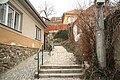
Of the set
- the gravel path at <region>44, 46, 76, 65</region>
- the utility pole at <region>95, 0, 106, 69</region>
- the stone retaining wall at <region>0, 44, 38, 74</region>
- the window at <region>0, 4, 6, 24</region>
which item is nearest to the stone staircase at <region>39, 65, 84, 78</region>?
the gravel path at <region>44, 46, 76, 65</region>

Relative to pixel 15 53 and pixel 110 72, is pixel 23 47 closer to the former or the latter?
pixel 15 53

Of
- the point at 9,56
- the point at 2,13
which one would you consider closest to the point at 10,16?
the point at 2,13

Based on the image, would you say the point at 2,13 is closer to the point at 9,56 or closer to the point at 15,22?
the point at 15,22

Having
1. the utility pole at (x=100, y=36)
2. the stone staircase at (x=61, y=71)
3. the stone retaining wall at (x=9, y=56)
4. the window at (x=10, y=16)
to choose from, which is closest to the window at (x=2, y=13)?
the window at (x=10, y=16)

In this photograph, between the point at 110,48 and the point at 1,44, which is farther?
the point at 1,44

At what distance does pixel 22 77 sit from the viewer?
7.18m

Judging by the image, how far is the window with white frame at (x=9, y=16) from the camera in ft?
27.8

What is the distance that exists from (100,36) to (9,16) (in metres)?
5.54

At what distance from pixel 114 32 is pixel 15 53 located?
233 inches

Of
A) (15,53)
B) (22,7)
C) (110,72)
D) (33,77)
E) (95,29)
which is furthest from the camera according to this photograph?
(22,7)

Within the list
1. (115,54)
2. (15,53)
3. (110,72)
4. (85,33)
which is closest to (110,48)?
(115,54)

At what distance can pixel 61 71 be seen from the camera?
787 centimetres

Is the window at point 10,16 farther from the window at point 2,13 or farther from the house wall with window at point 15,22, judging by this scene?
the window at point 2,13

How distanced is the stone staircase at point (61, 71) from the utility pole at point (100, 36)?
1.34 m
